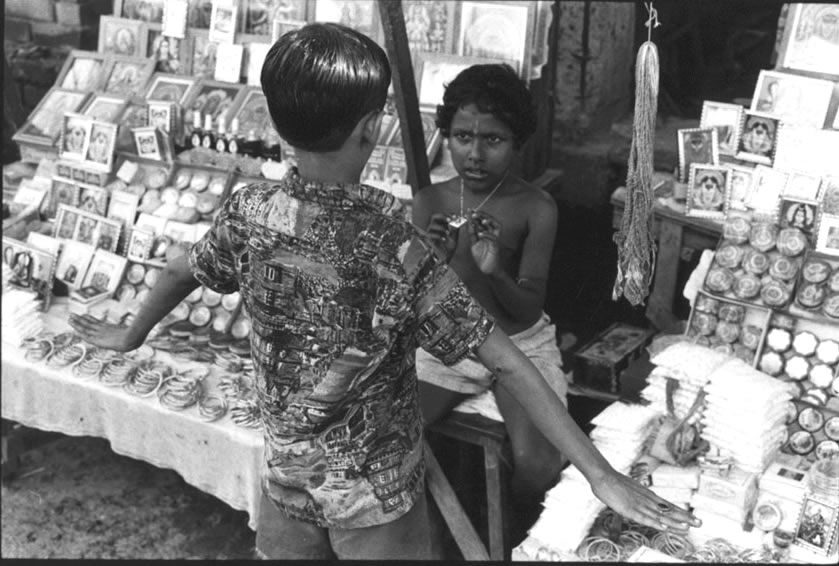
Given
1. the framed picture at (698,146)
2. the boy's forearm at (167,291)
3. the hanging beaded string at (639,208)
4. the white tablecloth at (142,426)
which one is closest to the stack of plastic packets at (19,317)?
the white tablecloth at (142,426)

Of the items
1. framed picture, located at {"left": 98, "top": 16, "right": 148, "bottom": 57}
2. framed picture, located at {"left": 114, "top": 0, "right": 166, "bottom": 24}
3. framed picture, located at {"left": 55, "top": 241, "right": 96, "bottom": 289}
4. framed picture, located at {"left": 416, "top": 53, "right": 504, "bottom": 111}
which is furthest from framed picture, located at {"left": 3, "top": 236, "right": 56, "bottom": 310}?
framed picture, located at {"left": 416, "top": 53, "right": 504, "bottom": 111}

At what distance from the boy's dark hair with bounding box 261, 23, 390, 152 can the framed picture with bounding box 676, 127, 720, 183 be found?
6.00 ft

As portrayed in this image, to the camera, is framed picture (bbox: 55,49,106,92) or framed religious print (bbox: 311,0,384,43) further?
framed picture (bbox: 55,49,106,92)

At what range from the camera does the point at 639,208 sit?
2578mm

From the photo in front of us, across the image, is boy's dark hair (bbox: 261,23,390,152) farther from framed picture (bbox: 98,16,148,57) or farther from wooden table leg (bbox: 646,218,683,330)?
framed picture (bbox: 98,16,148,57)

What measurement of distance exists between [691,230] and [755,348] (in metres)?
0.59

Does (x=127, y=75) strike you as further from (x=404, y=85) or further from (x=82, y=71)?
(x=404, y=85)

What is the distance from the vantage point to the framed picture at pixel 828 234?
3115 millimetres

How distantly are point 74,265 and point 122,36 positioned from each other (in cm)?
113

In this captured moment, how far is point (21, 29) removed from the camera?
549 centimetres

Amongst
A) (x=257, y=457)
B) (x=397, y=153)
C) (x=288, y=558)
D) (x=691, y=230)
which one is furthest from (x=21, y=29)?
(x=288, y=558)

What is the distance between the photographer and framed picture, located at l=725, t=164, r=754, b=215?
3.44 metres

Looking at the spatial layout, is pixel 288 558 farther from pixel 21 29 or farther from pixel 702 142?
pixel 21 29

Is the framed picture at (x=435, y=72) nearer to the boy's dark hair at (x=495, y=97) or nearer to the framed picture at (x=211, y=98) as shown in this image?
the boy's dark hair at (x=495, y=97)
